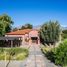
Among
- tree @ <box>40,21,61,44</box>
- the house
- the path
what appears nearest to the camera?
the path

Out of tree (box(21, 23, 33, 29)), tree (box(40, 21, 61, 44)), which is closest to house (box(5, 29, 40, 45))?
tree (box(40, 21, 61, 44))

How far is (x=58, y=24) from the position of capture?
59719 millimetres

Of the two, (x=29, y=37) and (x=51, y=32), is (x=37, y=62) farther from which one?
(x=29, y=37)

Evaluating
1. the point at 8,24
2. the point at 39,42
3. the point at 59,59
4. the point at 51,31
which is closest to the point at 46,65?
the point at 59,59

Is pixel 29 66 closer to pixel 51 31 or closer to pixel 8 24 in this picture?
pixel 51 31

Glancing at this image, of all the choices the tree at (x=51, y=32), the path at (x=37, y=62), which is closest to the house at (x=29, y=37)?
the tree at (x=51, y=32)

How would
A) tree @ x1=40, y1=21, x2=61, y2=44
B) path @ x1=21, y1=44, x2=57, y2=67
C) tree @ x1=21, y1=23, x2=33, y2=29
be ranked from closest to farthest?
1. path @ x1=21, y1=44, x2=57, y2=67
2. tree @ x1=40, y1=21, x2=61, y2=44
3. tree @ x1=21, y1=23, x2=33, y2=29

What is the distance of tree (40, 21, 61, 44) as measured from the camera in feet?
193

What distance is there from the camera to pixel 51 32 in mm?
58719

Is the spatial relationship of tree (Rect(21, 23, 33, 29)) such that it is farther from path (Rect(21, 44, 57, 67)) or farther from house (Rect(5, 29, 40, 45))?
path (Rect(21, 44, 57, 67))

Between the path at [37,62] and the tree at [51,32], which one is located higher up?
the tree at [51,32]

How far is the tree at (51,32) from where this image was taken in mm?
58719

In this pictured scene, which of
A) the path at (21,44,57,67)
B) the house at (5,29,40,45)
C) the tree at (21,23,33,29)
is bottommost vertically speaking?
the path at (21,44,57,67)

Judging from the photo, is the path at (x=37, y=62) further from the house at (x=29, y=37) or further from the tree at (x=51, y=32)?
the house at (x=29, y=37)
